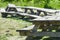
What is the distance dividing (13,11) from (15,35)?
510 centimetres

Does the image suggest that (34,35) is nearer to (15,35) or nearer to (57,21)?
(57,21)

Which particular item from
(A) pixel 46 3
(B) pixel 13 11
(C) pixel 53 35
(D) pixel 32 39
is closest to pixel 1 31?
(D) pixel 32 39

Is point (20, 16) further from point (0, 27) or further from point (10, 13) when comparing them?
point (0, 27)

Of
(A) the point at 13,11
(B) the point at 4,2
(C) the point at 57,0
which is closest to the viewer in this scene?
(A) the point at 13,11

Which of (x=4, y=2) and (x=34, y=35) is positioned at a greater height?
(x=34, y=35)

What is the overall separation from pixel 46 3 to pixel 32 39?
34.4 feet

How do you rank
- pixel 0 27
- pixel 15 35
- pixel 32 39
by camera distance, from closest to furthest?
pixel 32 39 < pixel 15 35 < pixel 0 27

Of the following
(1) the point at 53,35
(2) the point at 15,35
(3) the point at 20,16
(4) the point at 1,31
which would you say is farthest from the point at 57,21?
(3) the point at 20,16

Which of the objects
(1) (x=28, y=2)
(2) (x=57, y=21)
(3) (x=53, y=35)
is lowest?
(1) (x=28, y=2)

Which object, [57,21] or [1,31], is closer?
[57,21]

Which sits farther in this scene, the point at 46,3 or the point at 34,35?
the point at 46,3

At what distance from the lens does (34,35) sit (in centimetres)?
681

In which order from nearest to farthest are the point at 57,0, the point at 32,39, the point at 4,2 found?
the point at 32,39
the point at 57,0
the point at 4,2

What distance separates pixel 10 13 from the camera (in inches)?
501
